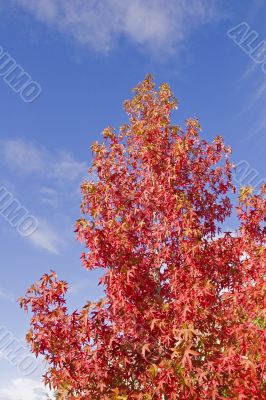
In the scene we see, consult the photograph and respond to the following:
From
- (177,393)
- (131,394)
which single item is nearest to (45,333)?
(131,394)

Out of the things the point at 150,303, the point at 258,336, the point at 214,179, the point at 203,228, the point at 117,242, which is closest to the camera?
the point at 258,336

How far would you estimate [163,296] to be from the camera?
32.8 ft

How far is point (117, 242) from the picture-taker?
961 cm

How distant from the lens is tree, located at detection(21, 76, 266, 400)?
7.76 metres

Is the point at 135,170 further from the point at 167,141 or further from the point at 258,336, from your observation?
the point at 258,336

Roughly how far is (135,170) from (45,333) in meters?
5.18

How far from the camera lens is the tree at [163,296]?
25.5ft

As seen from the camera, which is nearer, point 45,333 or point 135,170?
point 45,333

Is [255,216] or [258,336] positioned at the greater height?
[255,216]

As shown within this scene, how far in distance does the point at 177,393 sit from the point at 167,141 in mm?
6462

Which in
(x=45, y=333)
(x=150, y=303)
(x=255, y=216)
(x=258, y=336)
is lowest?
(x=45, y=333)

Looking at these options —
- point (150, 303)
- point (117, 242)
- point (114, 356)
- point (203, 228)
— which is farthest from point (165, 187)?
point (114, 356)

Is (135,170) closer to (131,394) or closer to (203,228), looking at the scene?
(203,228)

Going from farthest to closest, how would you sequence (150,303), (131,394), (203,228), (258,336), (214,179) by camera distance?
(214,179)
(203,228)
(150,303)
(131,394)
(258,336)
